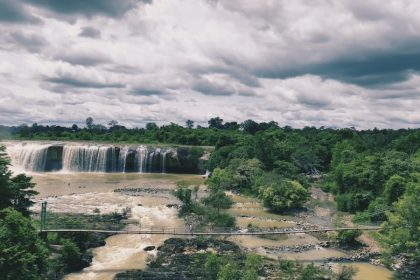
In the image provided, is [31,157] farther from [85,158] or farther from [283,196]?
[283,196]

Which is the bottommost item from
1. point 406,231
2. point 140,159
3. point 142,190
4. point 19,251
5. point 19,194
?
point 142,190

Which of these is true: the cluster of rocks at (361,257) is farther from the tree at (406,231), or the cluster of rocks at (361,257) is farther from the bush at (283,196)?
the bush at (283,196)

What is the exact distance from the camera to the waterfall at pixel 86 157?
66.0m

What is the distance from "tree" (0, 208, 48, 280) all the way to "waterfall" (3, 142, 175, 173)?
47.2 m

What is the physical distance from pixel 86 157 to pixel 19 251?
50529 millimetres

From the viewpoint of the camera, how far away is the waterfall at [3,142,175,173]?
A: 6600 cm

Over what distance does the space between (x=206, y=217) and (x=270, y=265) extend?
10110 millimetres

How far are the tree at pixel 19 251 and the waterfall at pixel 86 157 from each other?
47212 millimetres

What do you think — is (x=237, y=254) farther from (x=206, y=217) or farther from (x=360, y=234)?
(x=360, y=234)

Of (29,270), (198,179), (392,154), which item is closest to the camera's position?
(29,270)

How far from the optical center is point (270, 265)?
2580cm

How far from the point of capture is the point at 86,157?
67688 millimetres

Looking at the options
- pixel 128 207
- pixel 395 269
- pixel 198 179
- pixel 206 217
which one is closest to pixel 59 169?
pixel 198 179

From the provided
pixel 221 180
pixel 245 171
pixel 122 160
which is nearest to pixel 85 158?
pixel 122 160
